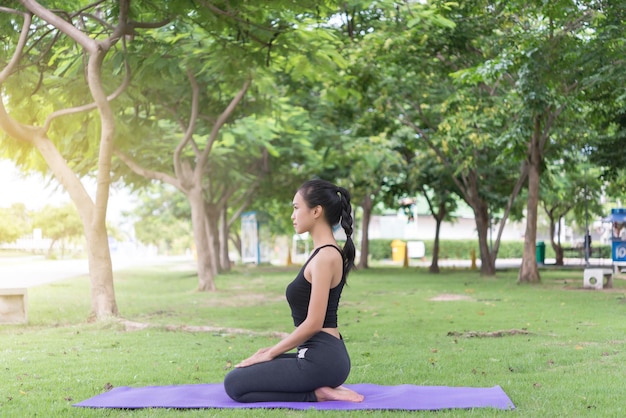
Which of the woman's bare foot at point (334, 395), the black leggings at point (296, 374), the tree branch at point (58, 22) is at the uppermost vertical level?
the tree branch at point (58, 22)

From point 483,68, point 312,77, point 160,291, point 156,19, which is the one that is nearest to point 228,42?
point 156,19

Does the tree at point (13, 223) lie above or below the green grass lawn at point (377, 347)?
above

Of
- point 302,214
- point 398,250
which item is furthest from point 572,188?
point 302,214

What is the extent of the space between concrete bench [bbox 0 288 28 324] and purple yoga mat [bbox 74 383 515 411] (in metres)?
7.56

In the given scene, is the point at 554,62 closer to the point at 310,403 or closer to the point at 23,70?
the point at 23,70

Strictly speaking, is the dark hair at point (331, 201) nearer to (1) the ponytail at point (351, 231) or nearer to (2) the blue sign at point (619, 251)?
(1) the ponytail at point (351, 231)

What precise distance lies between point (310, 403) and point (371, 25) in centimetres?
1692

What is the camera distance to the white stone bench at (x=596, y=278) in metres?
21.9

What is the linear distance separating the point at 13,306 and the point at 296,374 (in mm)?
9309

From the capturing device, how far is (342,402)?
21.4 ft

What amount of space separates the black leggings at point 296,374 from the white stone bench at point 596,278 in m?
16.8

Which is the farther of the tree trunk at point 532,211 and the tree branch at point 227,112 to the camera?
the tree trunk at point 532,211

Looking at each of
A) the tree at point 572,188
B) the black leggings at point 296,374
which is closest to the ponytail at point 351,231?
the black leggings at point 296,374

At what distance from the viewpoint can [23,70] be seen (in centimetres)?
1494
